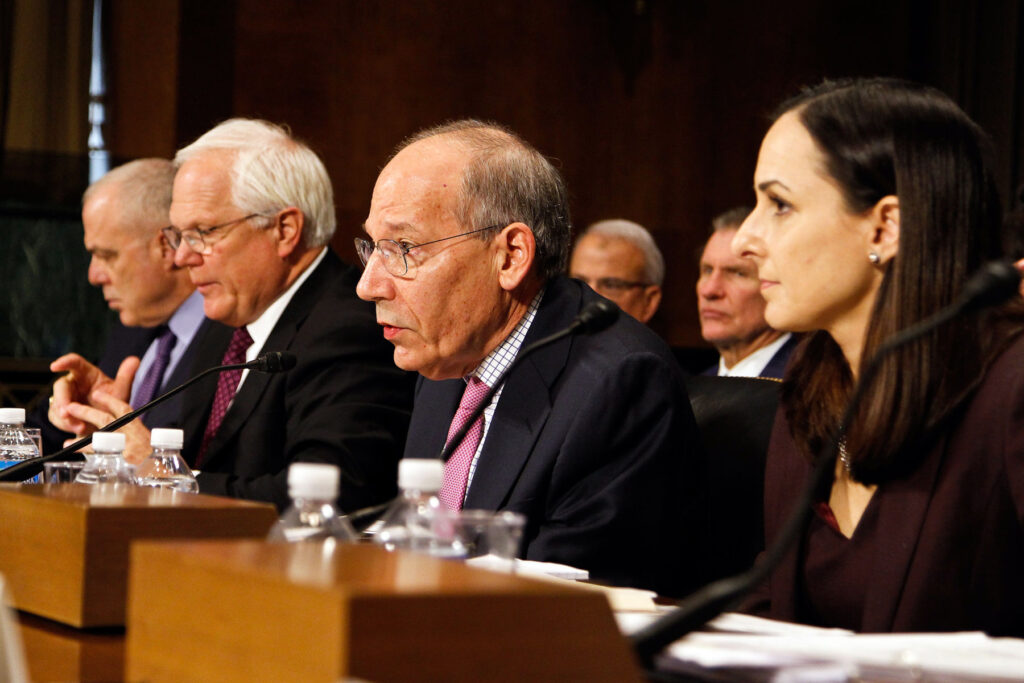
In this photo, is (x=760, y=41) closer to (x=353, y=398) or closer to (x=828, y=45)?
(x=828, y=45)

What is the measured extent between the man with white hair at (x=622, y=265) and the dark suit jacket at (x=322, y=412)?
2263 mm

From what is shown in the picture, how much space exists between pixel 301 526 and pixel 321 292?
82.8 inches

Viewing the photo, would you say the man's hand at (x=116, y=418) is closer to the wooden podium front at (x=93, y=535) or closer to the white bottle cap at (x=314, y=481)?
the wooden podium front at (x=93, y=535)

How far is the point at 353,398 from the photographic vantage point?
9.46ft

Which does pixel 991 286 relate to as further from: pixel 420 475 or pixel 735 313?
pixel 735 313

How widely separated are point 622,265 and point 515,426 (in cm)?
318

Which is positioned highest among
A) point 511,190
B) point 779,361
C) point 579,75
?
point 579,75

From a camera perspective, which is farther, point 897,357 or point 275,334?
point 275,334

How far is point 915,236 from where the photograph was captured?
1.70 meters

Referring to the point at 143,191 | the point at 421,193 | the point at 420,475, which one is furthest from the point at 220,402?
the point at 420,475

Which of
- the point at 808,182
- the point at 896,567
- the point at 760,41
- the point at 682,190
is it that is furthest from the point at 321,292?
the point at 760,41

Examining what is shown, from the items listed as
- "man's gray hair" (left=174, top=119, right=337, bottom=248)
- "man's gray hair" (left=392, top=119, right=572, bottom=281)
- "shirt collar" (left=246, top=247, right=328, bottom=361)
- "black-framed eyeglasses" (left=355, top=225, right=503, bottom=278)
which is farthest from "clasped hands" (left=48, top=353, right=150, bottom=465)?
"man's gray hair" (left=392, top=119, right=572, bottom=281)

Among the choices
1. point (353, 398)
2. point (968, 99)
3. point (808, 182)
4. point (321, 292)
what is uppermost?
point (968, 99)

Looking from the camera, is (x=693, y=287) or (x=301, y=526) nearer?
(x=301, y=526)
